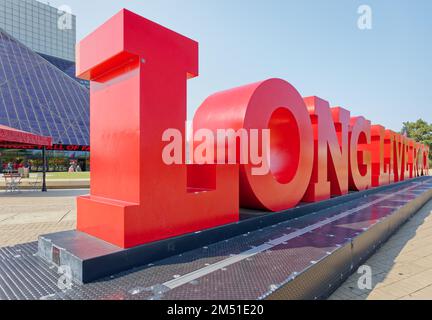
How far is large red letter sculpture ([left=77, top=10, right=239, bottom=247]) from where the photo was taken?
2.77m

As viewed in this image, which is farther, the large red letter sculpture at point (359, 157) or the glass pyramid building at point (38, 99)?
the glass pyramid building at point (38, 99)

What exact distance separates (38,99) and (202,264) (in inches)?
1406

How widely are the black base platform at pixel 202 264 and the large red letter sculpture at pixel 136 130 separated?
221mm

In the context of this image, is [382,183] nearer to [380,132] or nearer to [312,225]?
[380,132]

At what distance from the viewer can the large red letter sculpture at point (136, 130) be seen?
2.77 m

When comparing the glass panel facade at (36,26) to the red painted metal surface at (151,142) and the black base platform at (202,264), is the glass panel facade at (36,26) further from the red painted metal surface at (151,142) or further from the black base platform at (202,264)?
the black base platform at (202,264)

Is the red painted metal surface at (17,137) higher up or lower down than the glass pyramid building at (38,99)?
lower down

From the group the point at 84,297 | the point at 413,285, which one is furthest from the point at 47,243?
the point at 413,285

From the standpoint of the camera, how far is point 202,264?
269 centimetres

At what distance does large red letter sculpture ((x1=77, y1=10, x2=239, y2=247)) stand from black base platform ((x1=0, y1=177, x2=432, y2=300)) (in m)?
0.22

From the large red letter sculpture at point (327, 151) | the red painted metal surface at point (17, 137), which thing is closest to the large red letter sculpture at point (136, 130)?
the large red letter sculpture at point (327, 151)

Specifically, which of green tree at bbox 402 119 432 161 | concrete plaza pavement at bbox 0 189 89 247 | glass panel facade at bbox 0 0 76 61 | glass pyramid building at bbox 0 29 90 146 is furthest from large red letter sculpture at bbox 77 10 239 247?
glass panel facade at bbox 0 0 76 61

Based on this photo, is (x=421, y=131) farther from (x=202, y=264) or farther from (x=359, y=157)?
(x=202, y=264)
